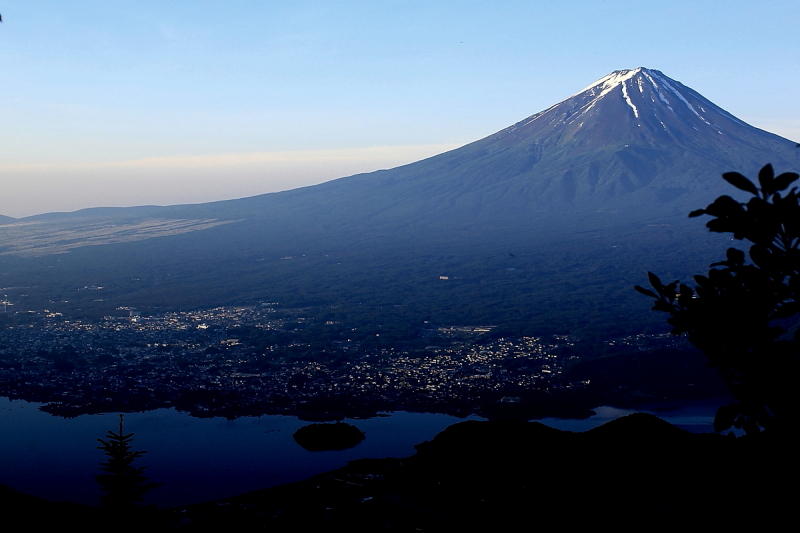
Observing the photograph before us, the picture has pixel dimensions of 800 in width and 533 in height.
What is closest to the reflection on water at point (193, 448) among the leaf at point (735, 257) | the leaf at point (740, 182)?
the leaf at point (735, 257)

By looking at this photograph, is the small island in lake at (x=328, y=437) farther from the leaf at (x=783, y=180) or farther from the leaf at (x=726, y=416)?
the leaf at (x=783, y=180)

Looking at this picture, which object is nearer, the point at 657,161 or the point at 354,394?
the point at 354,394

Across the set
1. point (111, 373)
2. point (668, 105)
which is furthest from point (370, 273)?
point (668, 105)

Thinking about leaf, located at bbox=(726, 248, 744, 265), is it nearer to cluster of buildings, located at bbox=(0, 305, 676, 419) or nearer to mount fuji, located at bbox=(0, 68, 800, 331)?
cluster of buildings, located at bbox=(0, 305, 676, 419)

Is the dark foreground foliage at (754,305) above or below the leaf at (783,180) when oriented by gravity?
below

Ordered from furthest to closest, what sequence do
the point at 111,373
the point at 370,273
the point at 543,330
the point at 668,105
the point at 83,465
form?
the point at 668,105
the point at 370,273
the point at 543,330
the point at 111,373
the point at 83,465

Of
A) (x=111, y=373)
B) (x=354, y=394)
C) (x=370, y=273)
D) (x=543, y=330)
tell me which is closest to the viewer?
(x=354, y=394)

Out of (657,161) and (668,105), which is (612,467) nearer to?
(657,161)
